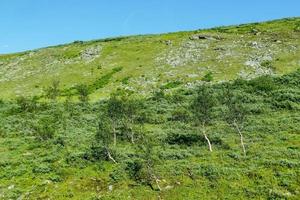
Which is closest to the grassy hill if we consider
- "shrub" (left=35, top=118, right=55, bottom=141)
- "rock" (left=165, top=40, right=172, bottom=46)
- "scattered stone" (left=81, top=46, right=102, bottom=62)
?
"shrub" (left=35, top=118, right=55, bottom=141)

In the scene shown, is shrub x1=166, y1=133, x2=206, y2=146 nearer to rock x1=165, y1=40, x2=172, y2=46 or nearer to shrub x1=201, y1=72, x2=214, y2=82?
shrub x1=201, y1=72, x2=214, y2=82

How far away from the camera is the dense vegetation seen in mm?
38344

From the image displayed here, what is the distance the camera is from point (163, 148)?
4728 centimetres

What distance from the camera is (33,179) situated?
4188 centimetres

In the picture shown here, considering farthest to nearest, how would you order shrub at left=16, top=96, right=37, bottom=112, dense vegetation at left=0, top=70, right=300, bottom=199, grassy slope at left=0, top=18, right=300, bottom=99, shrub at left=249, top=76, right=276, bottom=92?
grassy slope at left=0, top=18, right=300, bottom=99 → shrub at left=16, top=96, right=37, bottom=112 → shrub at left=249, top=76, right=276, bottom=92 → dense vegetation at left=0, top=70, right=300, bottom=199

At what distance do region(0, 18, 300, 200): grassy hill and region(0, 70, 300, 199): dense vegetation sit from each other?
136mm

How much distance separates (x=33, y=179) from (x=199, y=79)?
3866cm

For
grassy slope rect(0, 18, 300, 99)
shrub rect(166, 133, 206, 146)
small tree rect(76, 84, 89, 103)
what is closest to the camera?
shrub rect(166, 133, 206, 146)

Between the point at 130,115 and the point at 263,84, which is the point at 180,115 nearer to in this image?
the point at 130,115

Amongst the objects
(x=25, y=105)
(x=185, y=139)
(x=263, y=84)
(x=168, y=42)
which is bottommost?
(x=185, y=139)

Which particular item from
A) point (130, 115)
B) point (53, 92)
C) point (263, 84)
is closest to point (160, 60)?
point (53, 92)

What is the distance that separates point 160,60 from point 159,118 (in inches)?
1102

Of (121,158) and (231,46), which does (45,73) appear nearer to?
(231,46)

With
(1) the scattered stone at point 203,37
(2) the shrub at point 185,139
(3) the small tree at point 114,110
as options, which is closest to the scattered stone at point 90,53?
(1) the scattered stone at point 203,37
